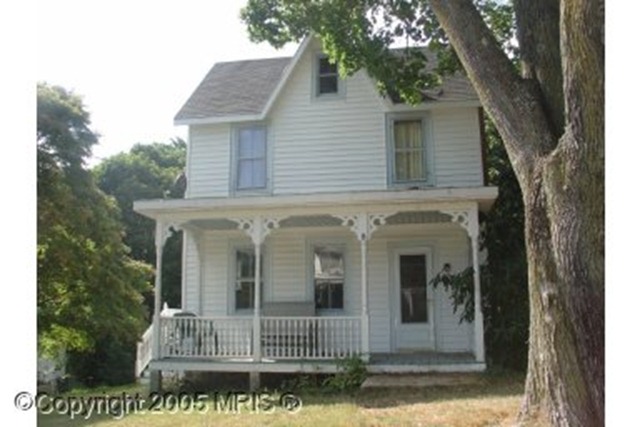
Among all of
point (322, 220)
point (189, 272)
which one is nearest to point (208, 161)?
point (189, 272)

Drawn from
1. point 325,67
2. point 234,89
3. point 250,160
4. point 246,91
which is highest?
point 325,67

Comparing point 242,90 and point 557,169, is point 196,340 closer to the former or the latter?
point 242,90

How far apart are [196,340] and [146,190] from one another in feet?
78.4

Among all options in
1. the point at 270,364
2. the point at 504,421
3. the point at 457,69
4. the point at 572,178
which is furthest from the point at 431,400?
the point at 457,69

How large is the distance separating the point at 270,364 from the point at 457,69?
7319 mm

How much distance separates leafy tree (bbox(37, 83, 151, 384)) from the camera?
41.4ft

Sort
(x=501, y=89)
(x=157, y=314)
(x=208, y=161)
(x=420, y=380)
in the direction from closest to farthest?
(x=501, y=89)
(x=420, y=380)
(x=157, y=314)
(x=208, y=161)

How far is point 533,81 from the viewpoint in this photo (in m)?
7.26

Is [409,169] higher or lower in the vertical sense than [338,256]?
higher

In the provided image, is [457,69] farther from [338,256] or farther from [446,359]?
[446,359]

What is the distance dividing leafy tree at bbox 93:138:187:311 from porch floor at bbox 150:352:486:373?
1573cm

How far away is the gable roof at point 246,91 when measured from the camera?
48.7ft

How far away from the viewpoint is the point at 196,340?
1293cm

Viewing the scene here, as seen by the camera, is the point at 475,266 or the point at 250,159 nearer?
the point at 475,266
